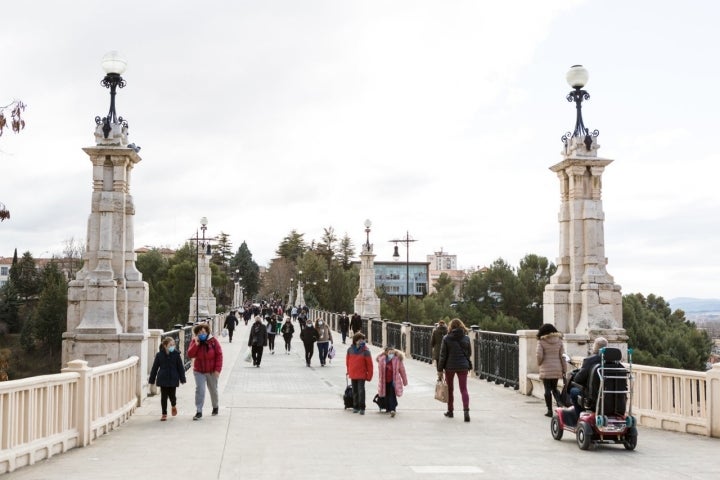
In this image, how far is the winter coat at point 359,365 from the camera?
1364cm

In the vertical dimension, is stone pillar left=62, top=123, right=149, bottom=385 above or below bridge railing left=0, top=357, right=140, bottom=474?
above

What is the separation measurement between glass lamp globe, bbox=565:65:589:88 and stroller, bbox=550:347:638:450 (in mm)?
7431

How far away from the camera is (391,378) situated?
1326cm

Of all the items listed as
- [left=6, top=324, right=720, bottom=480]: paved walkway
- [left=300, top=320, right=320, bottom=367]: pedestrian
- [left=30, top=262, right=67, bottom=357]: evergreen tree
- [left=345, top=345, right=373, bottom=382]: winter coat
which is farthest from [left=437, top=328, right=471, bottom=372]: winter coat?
[left=30, top=262, right=67, bottom=357]: evergreen tree

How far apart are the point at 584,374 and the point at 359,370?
191 inches

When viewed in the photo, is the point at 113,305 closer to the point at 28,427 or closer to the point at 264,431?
the point at 264,431

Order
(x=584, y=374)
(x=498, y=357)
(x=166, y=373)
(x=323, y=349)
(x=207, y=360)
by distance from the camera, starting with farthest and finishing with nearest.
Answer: (x=323, y=349)
(x=498, y=357)
(x=207, y=360)
(x=166, y=373)
(x=584, y=374)

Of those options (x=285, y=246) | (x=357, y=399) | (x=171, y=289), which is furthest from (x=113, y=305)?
(x=285, y=246)

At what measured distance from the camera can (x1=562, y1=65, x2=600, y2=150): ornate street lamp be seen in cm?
1532

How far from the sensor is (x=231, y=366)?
24.3m

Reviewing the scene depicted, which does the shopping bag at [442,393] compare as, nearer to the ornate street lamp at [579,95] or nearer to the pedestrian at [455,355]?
the pedestrian at [455,355]

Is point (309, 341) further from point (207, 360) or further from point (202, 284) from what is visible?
point (202, 284)

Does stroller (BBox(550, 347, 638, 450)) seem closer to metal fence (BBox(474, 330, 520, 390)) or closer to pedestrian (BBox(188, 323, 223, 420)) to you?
pedestrian (BBox(188, 323, 223, 420))

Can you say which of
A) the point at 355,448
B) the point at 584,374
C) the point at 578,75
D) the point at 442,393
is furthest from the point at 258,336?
Answer: the point at 584,374
